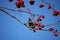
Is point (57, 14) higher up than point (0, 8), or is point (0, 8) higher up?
point (0, 8)

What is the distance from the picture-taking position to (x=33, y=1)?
185 centimetres

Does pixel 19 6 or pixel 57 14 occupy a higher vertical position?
pixel 19 6

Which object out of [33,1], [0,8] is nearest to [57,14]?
[33,1]

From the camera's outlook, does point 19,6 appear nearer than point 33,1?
Yes

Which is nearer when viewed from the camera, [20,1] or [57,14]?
[20,1]

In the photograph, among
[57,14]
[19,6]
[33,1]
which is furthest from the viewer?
[57,14]

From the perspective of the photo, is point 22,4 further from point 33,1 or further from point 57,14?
point 57,14

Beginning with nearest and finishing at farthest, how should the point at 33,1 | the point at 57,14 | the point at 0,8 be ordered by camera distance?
the point at 0,8 → the point at 33,1 → the point at 57,14

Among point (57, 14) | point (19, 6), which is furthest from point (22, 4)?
point (57, 14)

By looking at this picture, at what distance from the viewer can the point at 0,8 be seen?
3.53 ft

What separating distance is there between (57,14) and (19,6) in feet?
4.87

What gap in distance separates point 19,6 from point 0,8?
43 centimetres

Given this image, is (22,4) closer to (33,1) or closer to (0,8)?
(33,1)

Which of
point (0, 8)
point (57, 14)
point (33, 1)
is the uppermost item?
point (0, 8)
